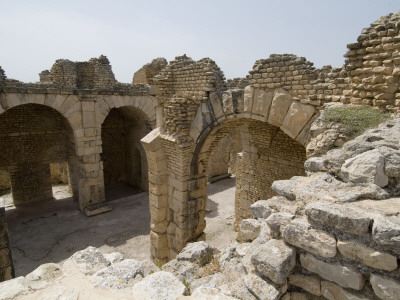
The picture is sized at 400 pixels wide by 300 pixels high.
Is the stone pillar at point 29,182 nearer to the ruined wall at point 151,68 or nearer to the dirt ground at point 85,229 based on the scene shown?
the dirt ground at point 85,229

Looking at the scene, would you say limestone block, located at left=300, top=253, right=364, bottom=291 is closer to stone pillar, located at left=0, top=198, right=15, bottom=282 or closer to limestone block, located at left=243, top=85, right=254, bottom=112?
limestone block, located at left=243, top=85, right=254, bottom=112

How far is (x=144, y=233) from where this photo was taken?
27.4ft

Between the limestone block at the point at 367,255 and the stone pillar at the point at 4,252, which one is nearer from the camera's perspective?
the limestone block at the point at 367,255

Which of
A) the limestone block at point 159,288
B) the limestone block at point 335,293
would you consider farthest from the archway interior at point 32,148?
the limestone block at point 335,293

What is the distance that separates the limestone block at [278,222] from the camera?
1981 mm

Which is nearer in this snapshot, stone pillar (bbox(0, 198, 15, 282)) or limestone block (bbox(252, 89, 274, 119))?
limestone block (bbox(252, 89, 274, 119))

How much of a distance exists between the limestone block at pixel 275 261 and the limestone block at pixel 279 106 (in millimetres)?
2679

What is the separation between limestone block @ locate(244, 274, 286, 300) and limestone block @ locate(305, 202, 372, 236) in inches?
20.7

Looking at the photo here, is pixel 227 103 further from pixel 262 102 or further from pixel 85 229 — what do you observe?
pixel 85 229

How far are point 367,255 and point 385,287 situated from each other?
19 cm

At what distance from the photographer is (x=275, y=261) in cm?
176

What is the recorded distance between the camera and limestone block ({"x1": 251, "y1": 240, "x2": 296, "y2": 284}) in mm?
1733

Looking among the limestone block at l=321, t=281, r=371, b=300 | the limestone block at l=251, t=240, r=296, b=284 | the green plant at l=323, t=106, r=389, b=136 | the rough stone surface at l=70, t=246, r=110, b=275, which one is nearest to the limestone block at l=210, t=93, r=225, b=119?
the green plant at l=323, t=106, r=389, b=136

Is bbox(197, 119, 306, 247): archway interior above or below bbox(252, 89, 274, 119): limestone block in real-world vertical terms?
below
